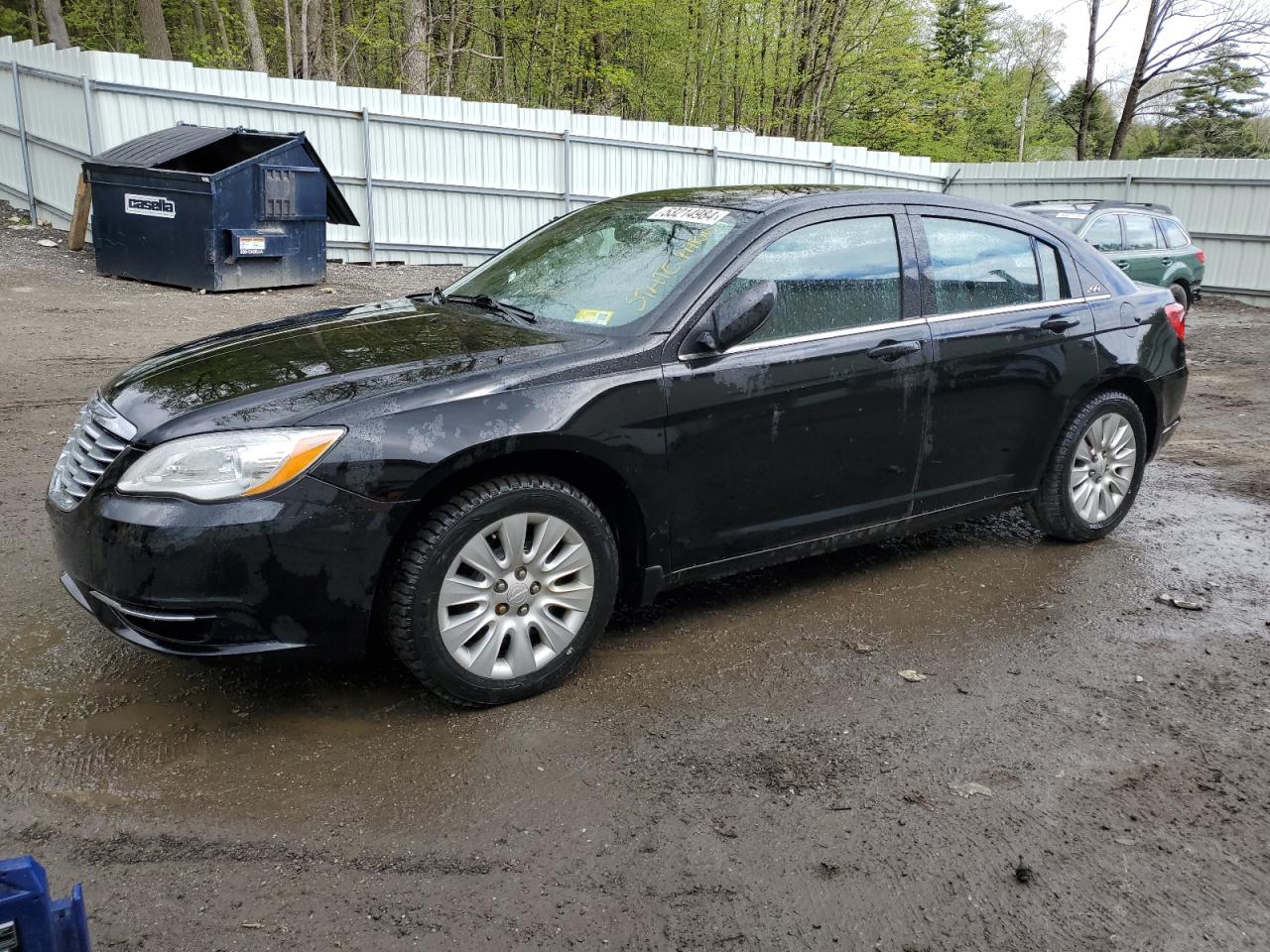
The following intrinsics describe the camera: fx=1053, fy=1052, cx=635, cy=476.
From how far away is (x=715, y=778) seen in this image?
3109 mm

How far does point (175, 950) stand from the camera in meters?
2.34

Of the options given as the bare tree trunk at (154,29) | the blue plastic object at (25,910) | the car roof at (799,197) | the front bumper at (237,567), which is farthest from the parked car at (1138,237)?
the bare tree trunk at (154,29)

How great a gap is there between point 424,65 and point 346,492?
20354 mm

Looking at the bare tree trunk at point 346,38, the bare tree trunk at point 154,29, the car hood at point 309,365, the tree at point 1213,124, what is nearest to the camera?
the car hood at point 309,365

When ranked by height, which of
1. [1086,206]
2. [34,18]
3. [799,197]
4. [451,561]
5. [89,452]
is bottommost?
[451,561]

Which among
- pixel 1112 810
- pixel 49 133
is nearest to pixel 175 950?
pixel 1112 810

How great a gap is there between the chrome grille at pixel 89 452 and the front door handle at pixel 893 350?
8.83 feet

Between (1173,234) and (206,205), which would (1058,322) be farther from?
(1173,234)

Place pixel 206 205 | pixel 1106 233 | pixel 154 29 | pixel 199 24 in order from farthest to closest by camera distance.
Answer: pixel 199 24, pixel 154 29, pixel 1106 233, pixel 206 205

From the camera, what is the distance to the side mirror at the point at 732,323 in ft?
12.2

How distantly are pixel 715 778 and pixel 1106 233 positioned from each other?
518 inches

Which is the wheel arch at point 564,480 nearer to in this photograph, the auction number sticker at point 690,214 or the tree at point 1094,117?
the auction number sticker at point 690,214

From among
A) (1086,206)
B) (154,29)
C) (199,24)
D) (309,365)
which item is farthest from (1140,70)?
(309,365)

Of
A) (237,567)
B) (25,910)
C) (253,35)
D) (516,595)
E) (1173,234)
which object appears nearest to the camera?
(25,910)
